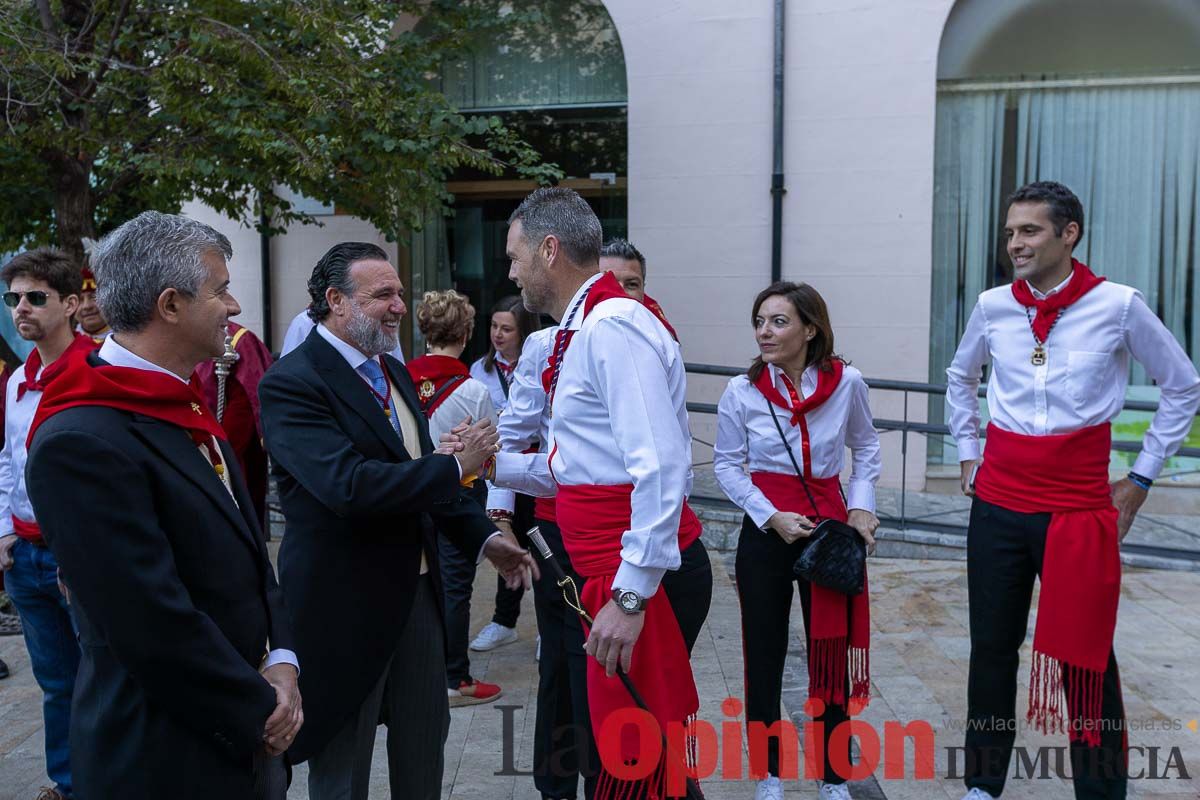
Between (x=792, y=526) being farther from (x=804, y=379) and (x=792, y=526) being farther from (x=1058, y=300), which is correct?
(x=1058, y=300)

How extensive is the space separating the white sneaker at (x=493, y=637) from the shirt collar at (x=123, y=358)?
3.88m

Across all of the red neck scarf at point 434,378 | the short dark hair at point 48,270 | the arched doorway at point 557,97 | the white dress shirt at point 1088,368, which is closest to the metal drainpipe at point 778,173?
the arched doorway at point 557,97

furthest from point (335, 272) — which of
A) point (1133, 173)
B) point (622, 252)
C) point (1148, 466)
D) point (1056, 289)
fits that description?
point (1133, 173)

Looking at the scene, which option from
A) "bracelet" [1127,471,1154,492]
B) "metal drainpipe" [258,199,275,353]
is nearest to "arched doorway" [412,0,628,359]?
"metal drainpipe" [258,199,275,353]

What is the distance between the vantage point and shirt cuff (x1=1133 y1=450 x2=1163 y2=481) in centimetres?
381

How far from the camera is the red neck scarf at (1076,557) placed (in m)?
3.56

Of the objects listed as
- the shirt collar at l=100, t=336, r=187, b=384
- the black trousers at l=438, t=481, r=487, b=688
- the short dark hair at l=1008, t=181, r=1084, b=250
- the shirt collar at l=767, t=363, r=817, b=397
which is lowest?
the black trousers at l=438, t=481, r=487, b=688

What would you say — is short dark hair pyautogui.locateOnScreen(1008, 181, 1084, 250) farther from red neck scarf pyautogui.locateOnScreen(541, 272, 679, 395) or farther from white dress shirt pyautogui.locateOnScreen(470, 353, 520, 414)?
white dress shirt pyautogui.locateOnScreen(470, 353, 520, 414)

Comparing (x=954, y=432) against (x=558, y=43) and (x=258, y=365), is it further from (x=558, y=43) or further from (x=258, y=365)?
(x=558, y=43)

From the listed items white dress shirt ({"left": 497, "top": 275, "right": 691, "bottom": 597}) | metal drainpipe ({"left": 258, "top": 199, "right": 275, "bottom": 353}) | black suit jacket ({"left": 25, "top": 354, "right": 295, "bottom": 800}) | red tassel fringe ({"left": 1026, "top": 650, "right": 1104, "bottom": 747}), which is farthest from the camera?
metal drainpipe ({"left": 258, "top": 199, "right": 275, "bottom": 353})

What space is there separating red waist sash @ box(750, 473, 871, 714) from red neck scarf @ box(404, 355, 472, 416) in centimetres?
162

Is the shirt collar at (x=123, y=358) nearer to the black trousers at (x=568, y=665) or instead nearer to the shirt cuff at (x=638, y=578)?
the shirt cuff at (x=638, y=578)

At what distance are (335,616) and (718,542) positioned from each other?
5.18 meters

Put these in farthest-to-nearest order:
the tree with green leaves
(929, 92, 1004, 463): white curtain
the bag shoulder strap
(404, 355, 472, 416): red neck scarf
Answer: (929, 92, 1004, 463): white curtain < the tree with green leaves < (404, 355, 472, 416): red neck scarf < the bag shoulder strap
